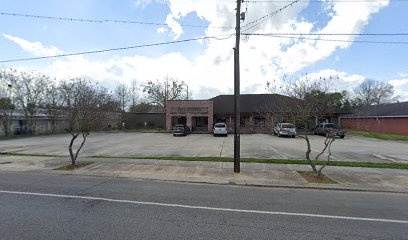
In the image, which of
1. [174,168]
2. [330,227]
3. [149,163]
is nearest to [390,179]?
[330,227]

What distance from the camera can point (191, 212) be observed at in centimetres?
606

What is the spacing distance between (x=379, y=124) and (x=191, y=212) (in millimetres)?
42157

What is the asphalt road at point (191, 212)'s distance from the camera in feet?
15.9

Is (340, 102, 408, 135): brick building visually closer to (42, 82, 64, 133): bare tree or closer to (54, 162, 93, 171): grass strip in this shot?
(54, 162, 93, 171): grass strip

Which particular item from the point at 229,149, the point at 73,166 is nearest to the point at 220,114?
the point at 229,149

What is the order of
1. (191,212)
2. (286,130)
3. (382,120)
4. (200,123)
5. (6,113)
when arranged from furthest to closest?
(200,123)
(382,120)
(6,113)
(286,130)
(191,212)

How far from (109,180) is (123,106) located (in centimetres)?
5720

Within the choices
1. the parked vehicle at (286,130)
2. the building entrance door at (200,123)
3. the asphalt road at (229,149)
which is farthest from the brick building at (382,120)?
the building entrance door at (200,123)

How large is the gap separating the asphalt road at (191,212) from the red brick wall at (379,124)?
3336 cm

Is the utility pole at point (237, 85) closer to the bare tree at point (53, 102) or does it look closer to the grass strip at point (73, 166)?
the grass strip at point (73, 166)

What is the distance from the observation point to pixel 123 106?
6444 cm

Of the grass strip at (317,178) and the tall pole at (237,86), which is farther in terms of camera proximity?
the tall pole at (237,86)

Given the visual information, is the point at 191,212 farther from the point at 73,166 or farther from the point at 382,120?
the point at 382,120

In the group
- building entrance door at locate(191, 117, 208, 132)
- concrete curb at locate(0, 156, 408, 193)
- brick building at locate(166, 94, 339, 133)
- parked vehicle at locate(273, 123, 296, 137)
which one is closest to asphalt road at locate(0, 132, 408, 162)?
concrete curb at locate(0, 156, 408, 193)
